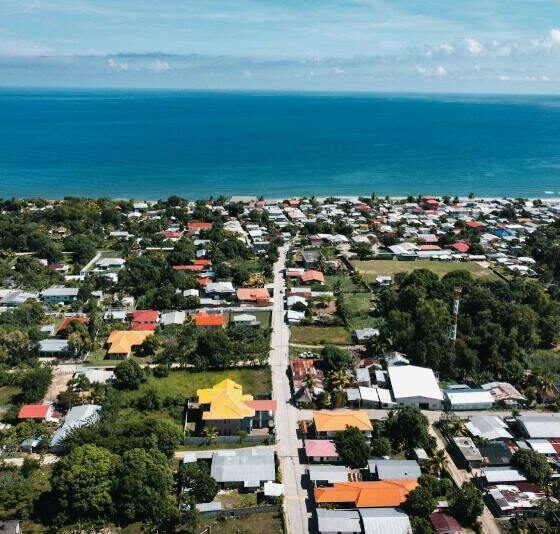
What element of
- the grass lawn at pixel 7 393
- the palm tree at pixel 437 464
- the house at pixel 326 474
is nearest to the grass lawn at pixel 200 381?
the grass lawn at pixel 7 393

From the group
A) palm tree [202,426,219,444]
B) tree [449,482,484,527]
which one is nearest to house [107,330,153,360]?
palm tree [202,426,219,444]

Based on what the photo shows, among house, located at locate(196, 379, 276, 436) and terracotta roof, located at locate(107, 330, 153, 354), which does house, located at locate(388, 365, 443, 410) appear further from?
terracotta roof, located at locate(107, 330, 153, 354)

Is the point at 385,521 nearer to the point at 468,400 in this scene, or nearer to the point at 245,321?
Result: the point at 468,400

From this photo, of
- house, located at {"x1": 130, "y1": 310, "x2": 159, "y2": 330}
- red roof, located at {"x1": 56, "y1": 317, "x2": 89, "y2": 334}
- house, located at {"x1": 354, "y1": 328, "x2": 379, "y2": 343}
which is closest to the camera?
house, located at {"x1": 354, "y1": 328, "x2": 379, "y2": 343}

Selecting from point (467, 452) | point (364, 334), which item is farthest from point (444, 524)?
point (364, 334)

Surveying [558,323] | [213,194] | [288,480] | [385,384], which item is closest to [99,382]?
[288,480]

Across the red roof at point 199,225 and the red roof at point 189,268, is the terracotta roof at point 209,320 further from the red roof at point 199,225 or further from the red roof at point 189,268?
the red roof at point 199,225
